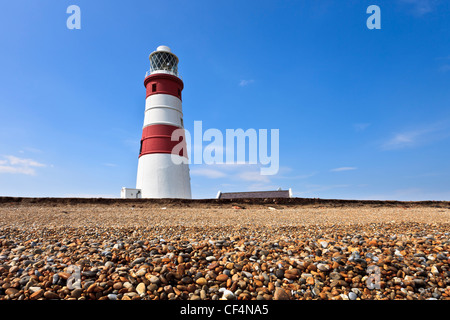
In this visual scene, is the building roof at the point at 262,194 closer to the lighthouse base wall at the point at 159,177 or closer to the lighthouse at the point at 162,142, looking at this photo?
the lighthouse at the point at 162,142

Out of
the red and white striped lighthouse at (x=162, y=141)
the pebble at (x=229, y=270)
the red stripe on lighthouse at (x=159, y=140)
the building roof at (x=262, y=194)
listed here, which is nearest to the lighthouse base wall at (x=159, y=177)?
the red and white striped lighthouse at (x=162, y=141)

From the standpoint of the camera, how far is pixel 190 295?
266 centimetres

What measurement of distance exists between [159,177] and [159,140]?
2.87m

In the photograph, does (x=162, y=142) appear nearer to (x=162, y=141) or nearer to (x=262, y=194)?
(x=162, y=141)

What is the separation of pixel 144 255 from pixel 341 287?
2.55m

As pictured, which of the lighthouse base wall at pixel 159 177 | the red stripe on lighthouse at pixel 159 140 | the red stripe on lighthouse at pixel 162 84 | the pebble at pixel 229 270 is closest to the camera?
the pebble at pixel 229 270

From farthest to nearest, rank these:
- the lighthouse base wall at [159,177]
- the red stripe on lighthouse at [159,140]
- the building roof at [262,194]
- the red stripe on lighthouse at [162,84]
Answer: the building roof at [262,194] < the red stripe on lighthouse at [162,84] < the red stripe on lighthouse at [159,140] < the lighthouse base wall at [159,177]

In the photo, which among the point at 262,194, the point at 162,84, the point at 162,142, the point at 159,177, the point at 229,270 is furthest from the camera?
the point at 262,194

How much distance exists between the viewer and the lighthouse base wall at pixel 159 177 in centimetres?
1884

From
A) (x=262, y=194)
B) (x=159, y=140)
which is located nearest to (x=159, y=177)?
(x=159, y=140)

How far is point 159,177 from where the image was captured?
18844 mm

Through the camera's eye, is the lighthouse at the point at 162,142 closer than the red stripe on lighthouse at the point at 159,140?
Yes

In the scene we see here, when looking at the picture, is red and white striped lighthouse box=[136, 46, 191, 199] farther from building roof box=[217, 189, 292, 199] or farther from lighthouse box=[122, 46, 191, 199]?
building roof box=[217, 189, 292, 199]
